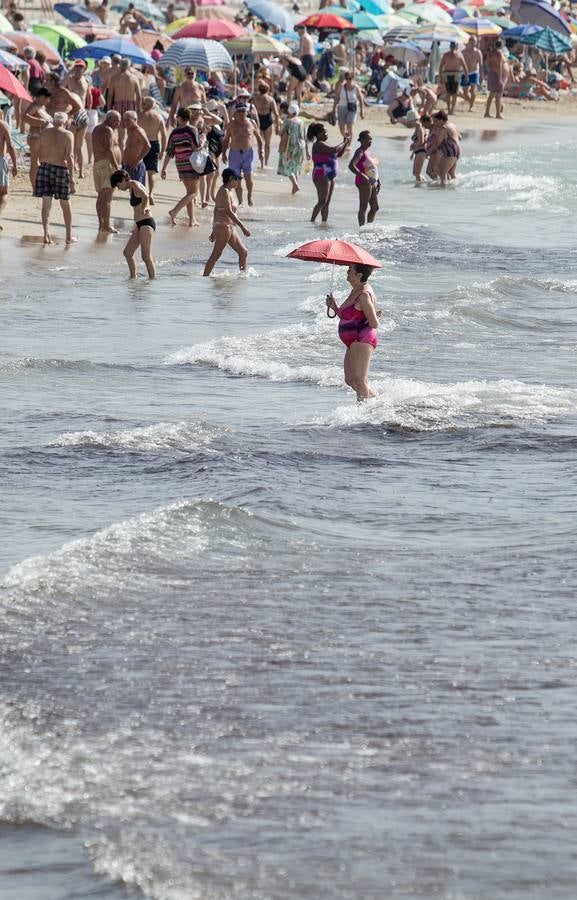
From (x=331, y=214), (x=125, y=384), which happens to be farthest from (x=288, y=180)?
(x=125, y=384)

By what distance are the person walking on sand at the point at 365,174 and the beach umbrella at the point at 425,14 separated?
19565mm

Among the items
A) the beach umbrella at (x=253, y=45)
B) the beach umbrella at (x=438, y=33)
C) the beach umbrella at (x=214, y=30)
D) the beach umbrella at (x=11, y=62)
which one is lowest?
the beach umbrella at (x=11, y=62)

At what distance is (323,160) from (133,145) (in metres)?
3.22

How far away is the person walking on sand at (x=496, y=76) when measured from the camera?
37.2m

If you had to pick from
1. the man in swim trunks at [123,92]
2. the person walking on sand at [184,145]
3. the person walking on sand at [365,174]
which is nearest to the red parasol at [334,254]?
the person walking on sand at [184,145]

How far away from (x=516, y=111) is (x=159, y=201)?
21.6 meters

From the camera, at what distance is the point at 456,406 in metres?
11.5

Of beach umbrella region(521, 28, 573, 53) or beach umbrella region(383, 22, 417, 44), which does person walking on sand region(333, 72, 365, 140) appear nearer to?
beach umbrella region(383, 22, 417, 44)

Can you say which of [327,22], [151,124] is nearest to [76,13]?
[327,22]

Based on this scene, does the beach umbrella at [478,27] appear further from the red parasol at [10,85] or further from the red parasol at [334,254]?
the red parasol at [334,254]

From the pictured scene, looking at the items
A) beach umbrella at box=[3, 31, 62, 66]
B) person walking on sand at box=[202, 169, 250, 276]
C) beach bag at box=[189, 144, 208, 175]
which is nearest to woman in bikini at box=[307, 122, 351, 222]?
beach bag at box=[189, 144, 208, 175]

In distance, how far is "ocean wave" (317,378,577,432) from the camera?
36.1ft

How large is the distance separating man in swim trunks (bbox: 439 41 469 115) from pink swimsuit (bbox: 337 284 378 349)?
2612 centimetres

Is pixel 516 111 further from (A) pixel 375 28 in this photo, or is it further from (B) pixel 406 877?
(B) pixel 406 877
